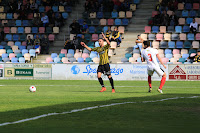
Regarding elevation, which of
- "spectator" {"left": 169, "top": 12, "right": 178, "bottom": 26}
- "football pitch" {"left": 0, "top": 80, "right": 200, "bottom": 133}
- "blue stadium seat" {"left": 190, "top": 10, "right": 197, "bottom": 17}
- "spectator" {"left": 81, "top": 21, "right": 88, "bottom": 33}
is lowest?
"football pitch" {"left": 0, "top": 80, "right": 200, "bottom": 133}

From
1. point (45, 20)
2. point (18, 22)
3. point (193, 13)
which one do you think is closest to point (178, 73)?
point (193, 13)

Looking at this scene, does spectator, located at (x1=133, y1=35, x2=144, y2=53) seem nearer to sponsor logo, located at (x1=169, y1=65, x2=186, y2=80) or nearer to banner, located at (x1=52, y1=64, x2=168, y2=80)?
banner, located at (x1=52, y1=64, x2=168, y2=80)

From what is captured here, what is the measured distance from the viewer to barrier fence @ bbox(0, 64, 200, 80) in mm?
28891

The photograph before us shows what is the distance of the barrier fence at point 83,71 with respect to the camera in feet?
94.8

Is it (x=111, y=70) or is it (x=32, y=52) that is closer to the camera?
(x=111, y=70)

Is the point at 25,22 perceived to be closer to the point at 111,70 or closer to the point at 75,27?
the point at 75,27

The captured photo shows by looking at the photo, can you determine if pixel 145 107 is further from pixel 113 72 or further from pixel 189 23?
pixel 189 23

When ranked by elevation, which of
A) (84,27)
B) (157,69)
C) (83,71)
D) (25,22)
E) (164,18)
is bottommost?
(83,71)

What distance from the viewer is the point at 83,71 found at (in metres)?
30.0

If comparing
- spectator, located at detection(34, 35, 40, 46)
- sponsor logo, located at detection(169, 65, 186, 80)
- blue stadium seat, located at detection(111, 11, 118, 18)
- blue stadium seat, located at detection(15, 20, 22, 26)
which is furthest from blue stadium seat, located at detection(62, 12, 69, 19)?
sponsor logo, located at detection(169, 65, 186, 80)

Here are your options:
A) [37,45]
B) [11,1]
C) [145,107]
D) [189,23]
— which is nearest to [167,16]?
[189,23]

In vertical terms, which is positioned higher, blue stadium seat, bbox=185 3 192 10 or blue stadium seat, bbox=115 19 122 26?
blue stadium seat, bbox=185 3 192 10

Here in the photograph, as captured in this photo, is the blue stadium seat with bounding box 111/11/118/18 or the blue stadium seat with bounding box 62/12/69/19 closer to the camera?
the blue stadium seat with bounding box 111/11/118/18

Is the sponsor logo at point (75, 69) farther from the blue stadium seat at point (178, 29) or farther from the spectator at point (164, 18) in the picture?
the blue stadium seat at point (178, 29)
